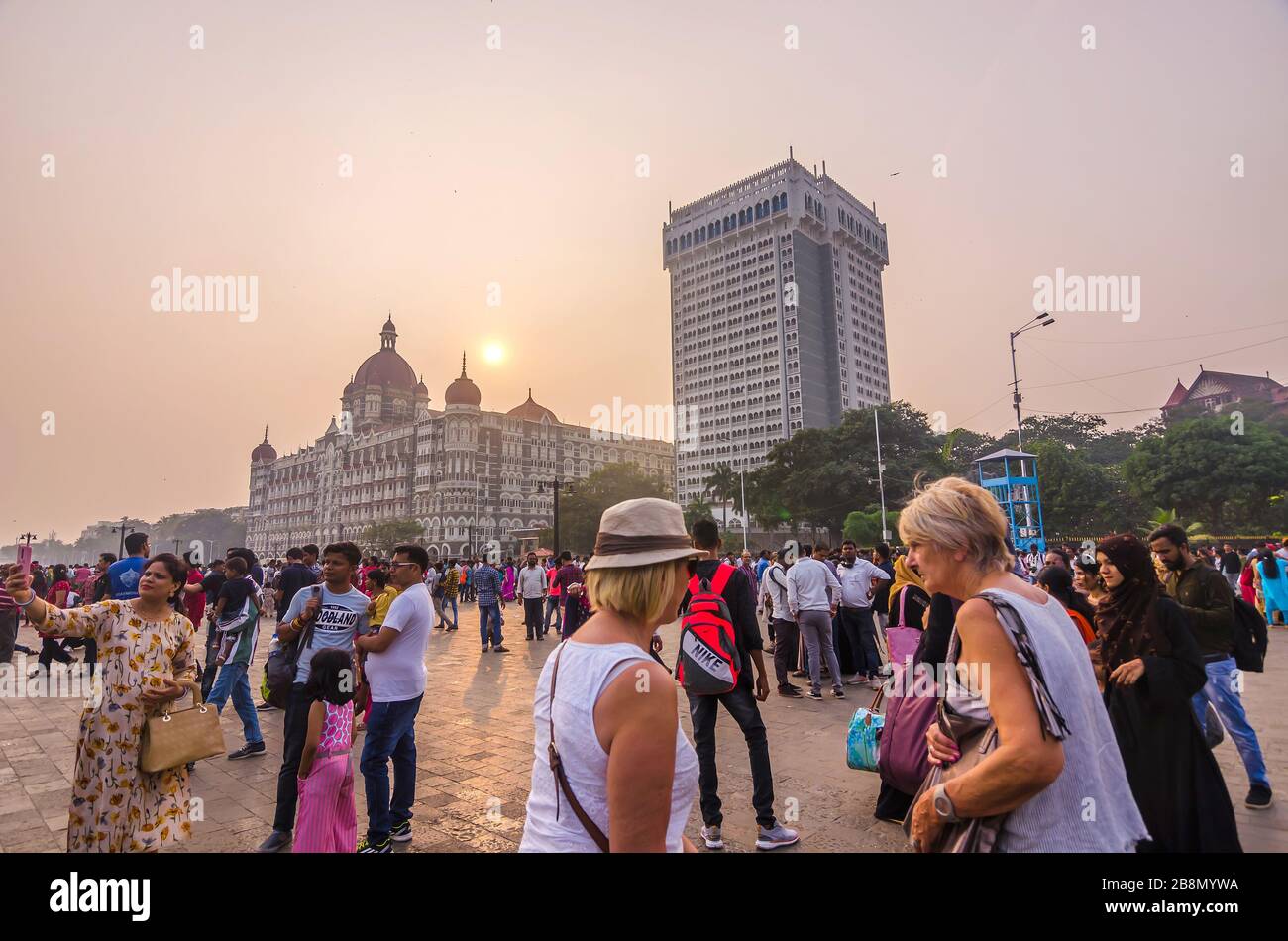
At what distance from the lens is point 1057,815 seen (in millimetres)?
1473

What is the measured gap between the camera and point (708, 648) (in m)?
3.94

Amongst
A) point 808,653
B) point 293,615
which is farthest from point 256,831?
point 808,653

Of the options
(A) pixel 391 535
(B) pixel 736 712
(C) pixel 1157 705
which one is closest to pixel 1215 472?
(C) pixel 1157 705

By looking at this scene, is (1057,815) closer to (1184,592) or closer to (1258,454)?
(1184,592)

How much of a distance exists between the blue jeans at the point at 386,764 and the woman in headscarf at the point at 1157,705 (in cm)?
378

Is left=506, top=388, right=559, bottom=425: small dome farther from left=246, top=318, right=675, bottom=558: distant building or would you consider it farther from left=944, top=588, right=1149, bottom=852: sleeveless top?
left=944, top=588, right=1149, bottom=852: sleeveless top

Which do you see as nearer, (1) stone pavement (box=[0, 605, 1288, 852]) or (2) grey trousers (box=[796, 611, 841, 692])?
(1) stone pavement (box=[0, 605, 1288, 852])

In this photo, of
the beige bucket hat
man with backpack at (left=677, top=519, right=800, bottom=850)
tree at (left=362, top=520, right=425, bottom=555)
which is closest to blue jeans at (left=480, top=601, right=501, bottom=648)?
man with backpack at (left=677, top=519, right=800, bottom=850)

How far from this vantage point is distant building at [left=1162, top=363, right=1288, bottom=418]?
6925cm

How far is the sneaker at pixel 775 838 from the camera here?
362cm

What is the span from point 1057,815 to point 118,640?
158 inches

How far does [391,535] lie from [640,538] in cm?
7776

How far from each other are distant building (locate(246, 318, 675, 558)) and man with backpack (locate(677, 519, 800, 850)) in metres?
67.4

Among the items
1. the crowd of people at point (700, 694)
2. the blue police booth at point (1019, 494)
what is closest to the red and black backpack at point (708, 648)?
the crowd of people at point (700, 694)
